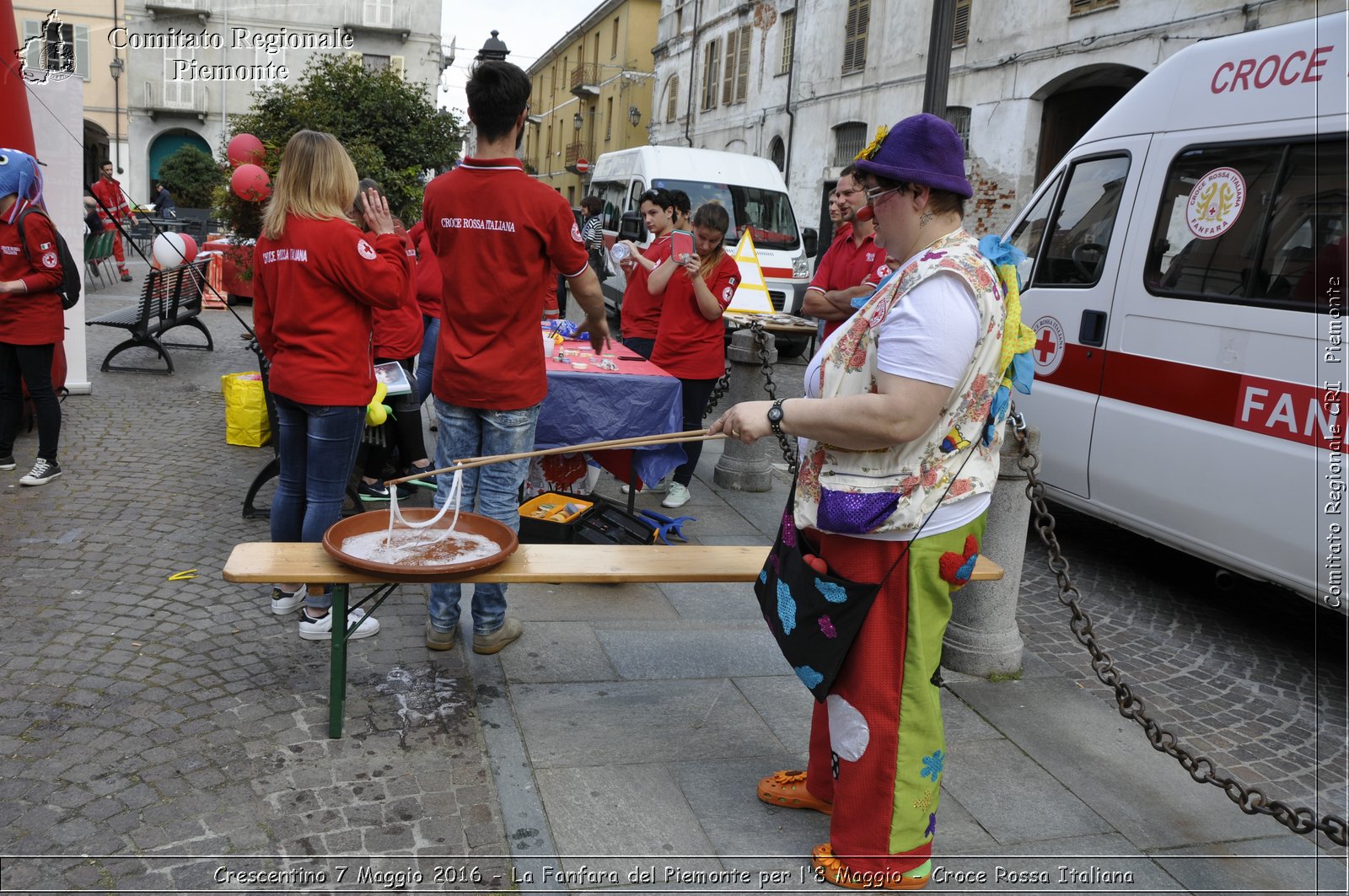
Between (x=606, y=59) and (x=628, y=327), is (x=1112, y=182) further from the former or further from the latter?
(x=606, y=59)

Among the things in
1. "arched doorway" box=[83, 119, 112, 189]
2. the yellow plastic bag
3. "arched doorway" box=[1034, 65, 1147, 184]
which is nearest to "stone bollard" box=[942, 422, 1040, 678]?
the yellow plastic bag

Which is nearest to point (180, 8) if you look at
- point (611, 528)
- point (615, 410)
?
point (615, 410)

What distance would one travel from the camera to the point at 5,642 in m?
3.83

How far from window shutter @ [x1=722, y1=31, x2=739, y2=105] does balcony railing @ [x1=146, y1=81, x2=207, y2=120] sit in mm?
18720

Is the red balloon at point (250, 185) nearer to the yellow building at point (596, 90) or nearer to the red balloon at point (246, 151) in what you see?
the red balloon at point (246, 151)

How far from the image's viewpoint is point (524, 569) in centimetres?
334

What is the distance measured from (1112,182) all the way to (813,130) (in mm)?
18830

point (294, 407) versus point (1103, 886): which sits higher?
point (294, 407)

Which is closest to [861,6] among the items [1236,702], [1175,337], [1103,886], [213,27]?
[1175,337]

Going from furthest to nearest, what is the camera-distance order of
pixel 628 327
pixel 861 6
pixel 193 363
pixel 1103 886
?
1. pixel 861 6
2. pixel 193 363
3. pixel 628 327
4. pixel 1103 886

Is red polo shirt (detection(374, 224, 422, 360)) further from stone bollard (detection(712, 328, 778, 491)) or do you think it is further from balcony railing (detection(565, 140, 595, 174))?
balcony railing (detection(565, 140, 595, 174))

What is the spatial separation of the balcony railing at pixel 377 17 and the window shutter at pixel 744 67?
39.4 ft

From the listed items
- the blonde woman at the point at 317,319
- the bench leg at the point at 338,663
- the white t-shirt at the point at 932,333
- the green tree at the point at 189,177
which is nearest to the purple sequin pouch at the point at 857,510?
the white t-shirt at the point at 932,333

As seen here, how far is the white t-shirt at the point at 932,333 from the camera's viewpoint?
2277 millimetres
